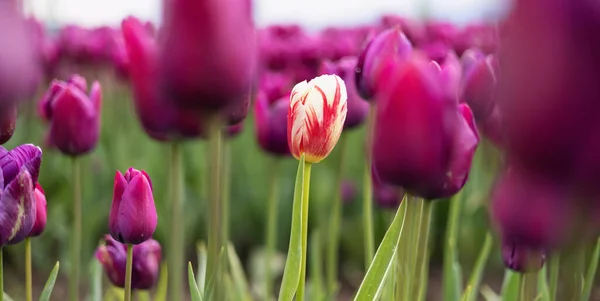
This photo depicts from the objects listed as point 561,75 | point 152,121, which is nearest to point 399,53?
point 152,121

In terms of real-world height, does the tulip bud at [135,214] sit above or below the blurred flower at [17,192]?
below

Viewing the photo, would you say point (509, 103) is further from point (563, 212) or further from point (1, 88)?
point (1, 88)

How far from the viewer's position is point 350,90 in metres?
1.00

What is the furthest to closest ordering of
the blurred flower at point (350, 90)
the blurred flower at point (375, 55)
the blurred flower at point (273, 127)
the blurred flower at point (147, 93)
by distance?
the blurred flower at point (273, 127)
the blurred flower at point (350, 90)
the blurred flower at point (375, 55)
the blurred flower at point (147, 93)

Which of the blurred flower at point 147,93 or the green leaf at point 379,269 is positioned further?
the green leaf at point 379,269

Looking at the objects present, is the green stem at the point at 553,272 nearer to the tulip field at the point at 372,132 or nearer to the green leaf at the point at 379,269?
the tulip field at the point at 372,132

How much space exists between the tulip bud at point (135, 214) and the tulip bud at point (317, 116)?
0.52 ft

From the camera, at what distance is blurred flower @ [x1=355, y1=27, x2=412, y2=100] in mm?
843

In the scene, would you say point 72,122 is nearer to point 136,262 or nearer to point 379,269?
point 136,262

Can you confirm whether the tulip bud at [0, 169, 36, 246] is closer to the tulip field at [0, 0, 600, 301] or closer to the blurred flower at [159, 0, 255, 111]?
the tulip field at [0, 0, 600, 301]

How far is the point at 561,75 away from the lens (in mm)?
258

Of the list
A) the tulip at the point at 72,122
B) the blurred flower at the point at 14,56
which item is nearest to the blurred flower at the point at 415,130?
the blurred flower at the point at 14,56

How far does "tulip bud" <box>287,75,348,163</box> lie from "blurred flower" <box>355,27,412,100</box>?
0.55ft

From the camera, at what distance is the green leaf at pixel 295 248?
67 cm
